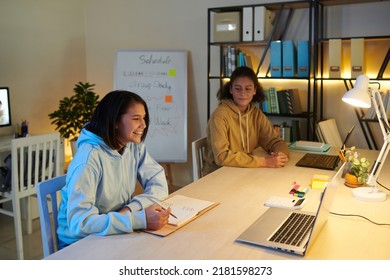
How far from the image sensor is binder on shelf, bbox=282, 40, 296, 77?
3369 mm

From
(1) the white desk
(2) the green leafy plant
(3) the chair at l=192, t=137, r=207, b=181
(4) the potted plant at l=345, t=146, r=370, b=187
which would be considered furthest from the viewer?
(2) the green leafy plant

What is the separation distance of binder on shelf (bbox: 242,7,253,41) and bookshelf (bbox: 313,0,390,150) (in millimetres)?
509

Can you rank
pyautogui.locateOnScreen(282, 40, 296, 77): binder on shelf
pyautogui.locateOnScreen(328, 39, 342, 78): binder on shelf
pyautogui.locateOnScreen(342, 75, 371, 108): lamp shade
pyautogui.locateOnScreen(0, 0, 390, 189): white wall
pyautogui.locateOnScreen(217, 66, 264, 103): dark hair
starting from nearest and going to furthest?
1. pyautogui.locateOnScreen(342, 75, 371, 108): lamp shade
2. pyautogui.locateOnScreen(217, 66, 264, 103): dark hair
3. pyautogui.locateOnScreen(328, 39, 342, 78): binder on shelf
4. pyautogui.locateOnScreen(282, 40, 296, 77): binder on shelf
5. pyautogui.locateOnScreen(0, 0, 390, 189): white wall

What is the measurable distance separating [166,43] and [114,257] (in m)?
3.29

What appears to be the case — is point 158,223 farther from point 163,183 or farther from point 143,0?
point 143,0

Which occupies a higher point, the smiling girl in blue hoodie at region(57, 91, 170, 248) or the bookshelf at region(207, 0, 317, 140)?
the bookshelf at region(207, 0, 317, 140)

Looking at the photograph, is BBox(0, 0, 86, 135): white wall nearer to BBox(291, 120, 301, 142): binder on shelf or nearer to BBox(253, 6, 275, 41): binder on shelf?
BBox(253, 6, 275, 41): binder on shelf

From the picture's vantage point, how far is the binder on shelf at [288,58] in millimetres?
3369

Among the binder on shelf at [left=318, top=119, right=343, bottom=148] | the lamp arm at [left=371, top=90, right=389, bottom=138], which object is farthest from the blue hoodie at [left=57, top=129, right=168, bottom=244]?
the binder on shelf at [left=318, top=119, right=343, bottom=148]

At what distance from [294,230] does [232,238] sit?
0.20 meters

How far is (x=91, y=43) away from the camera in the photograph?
4.58m

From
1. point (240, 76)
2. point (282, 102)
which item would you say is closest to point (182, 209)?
point (240, 76)

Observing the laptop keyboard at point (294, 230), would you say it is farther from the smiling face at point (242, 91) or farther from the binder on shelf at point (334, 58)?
the binder on shelf at point (334, 58)

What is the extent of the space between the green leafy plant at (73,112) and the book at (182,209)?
2463 mm
